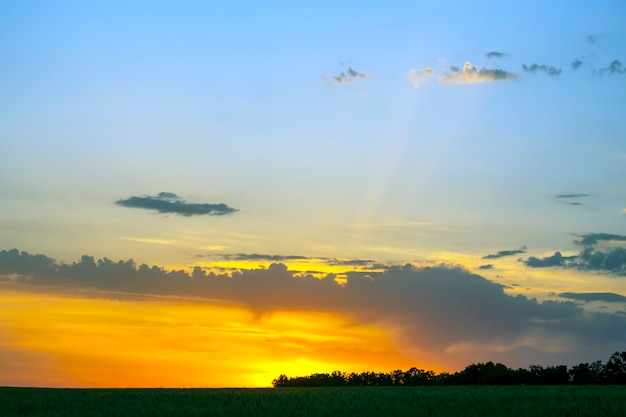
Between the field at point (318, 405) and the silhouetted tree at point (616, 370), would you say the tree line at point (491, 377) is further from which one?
the field at point (318, 405)

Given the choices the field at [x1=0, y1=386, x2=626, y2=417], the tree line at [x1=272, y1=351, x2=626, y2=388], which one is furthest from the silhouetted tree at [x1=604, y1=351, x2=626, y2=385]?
the field at [x1=0, y1=386, x2=626, y2=417]

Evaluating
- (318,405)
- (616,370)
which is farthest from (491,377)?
(318,405)

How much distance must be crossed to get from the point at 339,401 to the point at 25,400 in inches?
666

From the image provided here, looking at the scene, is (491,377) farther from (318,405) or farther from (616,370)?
(318,405)

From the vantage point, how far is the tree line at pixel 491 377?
279 feet

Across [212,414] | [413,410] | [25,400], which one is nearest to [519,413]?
[413,410]

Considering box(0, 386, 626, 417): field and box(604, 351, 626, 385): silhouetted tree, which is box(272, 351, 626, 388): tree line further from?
box(0, 386, 626, 417): field

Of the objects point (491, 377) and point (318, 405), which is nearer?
point (318, 405)

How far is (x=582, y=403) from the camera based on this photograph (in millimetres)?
33344

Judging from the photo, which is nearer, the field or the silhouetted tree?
the field

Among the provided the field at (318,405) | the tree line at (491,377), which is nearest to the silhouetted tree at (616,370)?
the tree line at (491,377)

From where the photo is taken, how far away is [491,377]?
88.1m

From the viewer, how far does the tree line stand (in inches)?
3354

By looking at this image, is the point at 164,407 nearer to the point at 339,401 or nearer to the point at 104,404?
the point at 104,404
